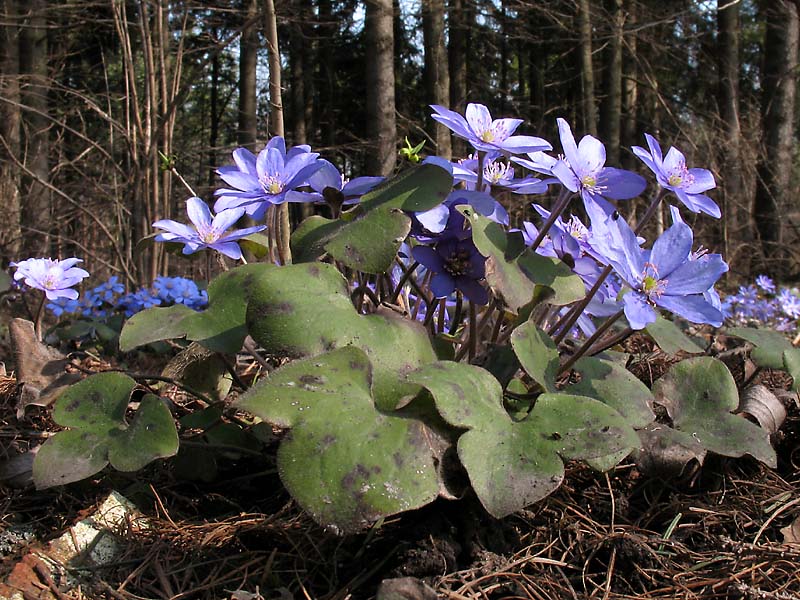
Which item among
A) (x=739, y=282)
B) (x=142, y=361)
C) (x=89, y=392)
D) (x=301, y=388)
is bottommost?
(x=739, y=282)

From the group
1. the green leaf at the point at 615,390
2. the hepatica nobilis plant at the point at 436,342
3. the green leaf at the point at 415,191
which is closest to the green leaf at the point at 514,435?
the hepatica nobilis plant at the point at 436,342

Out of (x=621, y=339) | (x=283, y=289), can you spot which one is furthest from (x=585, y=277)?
(x=283, y=289)

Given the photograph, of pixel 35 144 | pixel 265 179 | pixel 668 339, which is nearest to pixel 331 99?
pixel 35 144

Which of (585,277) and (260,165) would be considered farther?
(585,277)

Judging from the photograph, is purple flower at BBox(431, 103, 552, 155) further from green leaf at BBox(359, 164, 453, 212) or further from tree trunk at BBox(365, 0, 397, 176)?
tree trunk at BBox(365, 0, 397, 176)

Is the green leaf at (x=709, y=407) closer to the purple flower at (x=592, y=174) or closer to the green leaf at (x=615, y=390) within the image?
the green leaf at (x=615, y=390)

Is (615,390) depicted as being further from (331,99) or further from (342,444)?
(331,99)

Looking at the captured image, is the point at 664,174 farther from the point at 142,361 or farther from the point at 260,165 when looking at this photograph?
the point at 142,361
